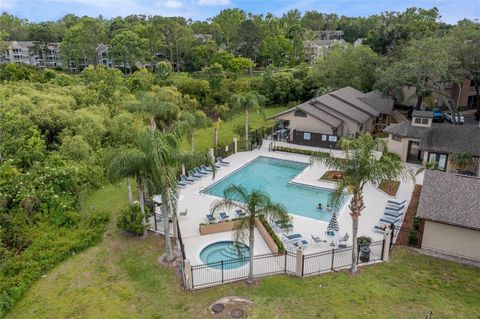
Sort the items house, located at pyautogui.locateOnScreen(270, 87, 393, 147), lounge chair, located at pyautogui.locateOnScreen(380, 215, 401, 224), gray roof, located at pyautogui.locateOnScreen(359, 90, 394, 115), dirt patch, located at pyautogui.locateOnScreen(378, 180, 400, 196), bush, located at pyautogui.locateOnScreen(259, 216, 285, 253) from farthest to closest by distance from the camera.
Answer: gray roof, located at pyautogui.locateOnScreen(359, 90, 394, 115)
house, located at pyautogui.locateOnScreen(270, 87, 393, 147)
dirt patch, located at pyautogui.locateOnScreen(378, 180, 400, 196)
lounge chair, located at pyautogui.locateOnScreen(380, 215, 401, 224)
bush, located at pyautogui.locateOnScreen(259, 216, 285, 253)

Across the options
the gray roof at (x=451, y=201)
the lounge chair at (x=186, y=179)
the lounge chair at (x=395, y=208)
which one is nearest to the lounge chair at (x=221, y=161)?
the lounge chair at (x=186, y=179)

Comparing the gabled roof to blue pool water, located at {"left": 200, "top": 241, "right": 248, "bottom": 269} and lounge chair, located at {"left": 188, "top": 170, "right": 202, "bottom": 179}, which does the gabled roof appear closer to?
lounge chair, located at {"left": 188, "top": 170, "right": 202, "bottom": 179}

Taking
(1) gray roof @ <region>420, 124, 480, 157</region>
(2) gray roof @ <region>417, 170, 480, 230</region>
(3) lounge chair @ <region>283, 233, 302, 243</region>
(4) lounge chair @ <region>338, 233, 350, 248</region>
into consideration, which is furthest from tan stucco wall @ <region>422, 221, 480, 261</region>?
(1) gray roof @ <region>420, 124, 480, 157</region>

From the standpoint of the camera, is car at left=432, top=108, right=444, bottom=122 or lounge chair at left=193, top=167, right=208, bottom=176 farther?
car at left=432, top=108, right=444, bottom=122

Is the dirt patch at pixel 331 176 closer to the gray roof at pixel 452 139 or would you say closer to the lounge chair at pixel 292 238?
the gray roof at pixel 452 139

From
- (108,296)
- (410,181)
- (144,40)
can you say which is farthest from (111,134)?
(144,40)

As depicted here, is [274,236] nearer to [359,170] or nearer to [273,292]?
[273,292]

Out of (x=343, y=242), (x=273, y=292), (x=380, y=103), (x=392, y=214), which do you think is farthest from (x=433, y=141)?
(x=273, y=292)
